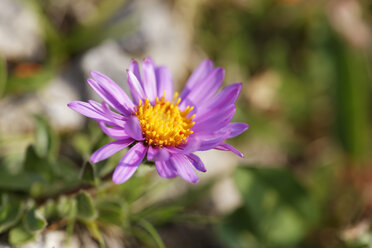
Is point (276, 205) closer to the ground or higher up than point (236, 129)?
closer to the ground

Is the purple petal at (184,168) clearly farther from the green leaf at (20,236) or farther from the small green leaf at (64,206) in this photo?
the green leaf at (20,236)

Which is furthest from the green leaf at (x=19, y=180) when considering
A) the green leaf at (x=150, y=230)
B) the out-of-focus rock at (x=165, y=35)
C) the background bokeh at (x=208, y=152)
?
the out-of-focus rock at (x=165, y=35)

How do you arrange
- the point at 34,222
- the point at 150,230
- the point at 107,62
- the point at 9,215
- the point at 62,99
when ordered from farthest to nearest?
the point at 107,62, the point at 62,99, the point at 150,230, the point at 9,215, the point at 34,222

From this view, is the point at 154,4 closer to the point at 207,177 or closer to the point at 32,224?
the point at 207,177

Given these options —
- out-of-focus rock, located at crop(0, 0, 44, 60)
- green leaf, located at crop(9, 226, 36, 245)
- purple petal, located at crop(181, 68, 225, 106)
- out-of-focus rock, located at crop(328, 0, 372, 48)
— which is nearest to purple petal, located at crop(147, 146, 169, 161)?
purple petal, located at crop(181, 68, 225, 106)

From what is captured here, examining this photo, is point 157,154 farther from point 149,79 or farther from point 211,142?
point 149,79

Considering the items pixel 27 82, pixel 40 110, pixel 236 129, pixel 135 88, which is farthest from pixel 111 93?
pixel 40 110
